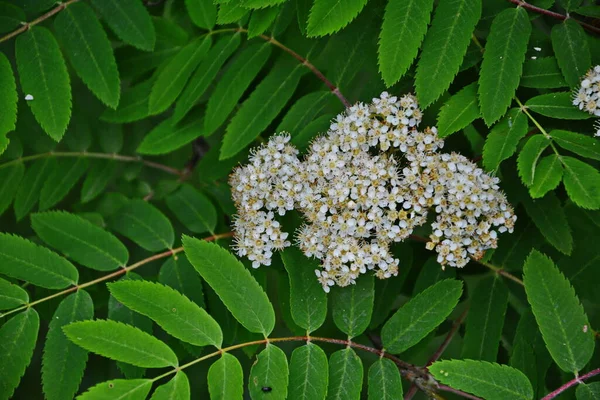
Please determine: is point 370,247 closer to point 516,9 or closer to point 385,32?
point 385,32

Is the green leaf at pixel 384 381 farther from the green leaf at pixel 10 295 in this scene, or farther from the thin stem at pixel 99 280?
the green leaf at pixel 10 295

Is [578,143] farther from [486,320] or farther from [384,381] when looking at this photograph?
[384,381]

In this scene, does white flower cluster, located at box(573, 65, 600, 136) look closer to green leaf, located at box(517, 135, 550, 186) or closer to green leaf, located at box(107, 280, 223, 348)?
green leaf, located at box(517, 135, 550, 186)

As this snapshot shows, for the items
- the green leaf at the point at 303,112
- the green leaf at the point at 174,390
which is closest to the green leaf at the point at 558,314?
the green leaf at the point at 303,112

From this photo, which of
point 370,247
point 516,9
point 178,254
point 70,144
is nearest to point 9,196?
point 70,144

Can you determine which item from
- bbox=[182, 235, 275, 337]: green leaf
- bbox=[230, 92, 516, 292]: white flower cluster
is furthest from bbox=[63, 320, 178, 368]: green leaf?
bbox=[230, 92, 516, 292]: white flower cluster

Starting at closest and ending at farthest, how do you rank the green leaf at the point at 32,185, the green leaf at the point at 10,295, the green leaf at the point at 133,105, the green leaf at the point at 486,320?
the green leaf at the point at 10,295
the green leaf at the point at 486,320
the green leaf at the point at 133,105
the green leaf at the point at 32,185
